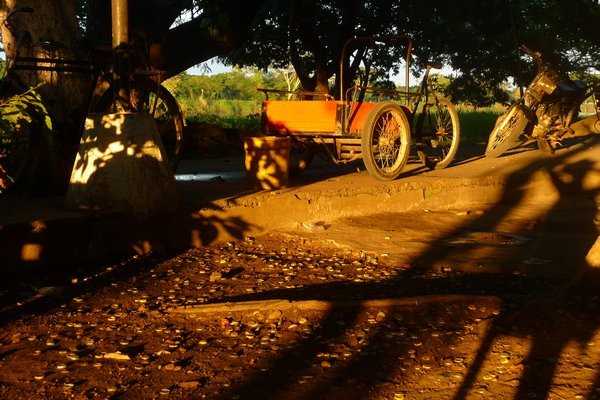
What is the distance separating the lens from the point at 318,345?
333 cm

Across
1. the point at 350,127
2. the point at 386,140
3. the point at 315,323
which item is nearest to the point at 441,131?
the point at 386,140

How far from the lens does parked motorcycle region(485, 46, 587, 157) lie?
380 inches

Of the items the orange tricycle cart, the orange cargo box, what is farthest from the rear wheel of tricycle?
the orange cargo box

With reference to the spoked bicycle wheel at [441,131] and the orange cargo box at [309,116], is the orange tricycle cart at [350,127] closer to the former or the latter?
the orange cargo box at [309,116]

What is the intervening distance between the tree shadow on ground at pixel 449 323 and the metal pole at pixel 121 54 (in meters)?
2.03

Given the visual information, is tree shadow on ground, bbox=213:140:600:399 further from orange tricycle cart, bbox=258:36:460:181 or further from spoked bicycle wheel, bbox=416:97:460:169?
spoked bicycle wheel, bbox=416:97:460:169

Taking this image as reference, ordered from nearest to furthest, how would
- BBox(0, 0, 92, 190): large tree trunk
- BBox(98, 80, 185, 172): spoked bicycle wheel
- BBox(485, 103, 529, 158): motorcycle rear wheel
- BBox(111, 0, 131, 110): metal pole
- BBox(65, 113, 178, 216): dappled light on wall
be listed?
BBox(65, 113, 178, 216): dappled light on wall, BBox(111, 0, 131, 110): metal pole, BBox(0, 0, 92, 190): large tree trunk, BBox(98, 80, 185, 172): spoked bicycle wheel, BBox(485, 103, 529, 158): motorcycle rear wheel

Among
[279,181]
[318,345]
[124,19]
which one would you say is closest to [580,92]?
[279,181]

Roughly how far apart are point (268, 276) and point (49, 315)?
1.44 m

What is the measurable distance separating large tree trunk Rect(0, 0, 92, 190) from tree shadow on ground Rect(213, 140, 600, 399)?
2.60 m

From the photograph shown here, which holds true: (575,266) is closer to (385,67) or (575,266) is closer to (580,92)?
(580,92)

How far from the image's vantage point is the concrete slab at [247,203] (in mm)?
4734

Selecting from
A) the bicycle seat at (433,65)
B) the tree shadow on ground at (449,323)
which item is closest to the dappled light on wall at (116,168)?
the tree shadow on ground at (449,323)

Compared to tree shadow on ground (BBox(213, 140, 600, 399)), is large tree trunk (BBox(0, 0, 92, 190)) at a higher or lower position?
higher
